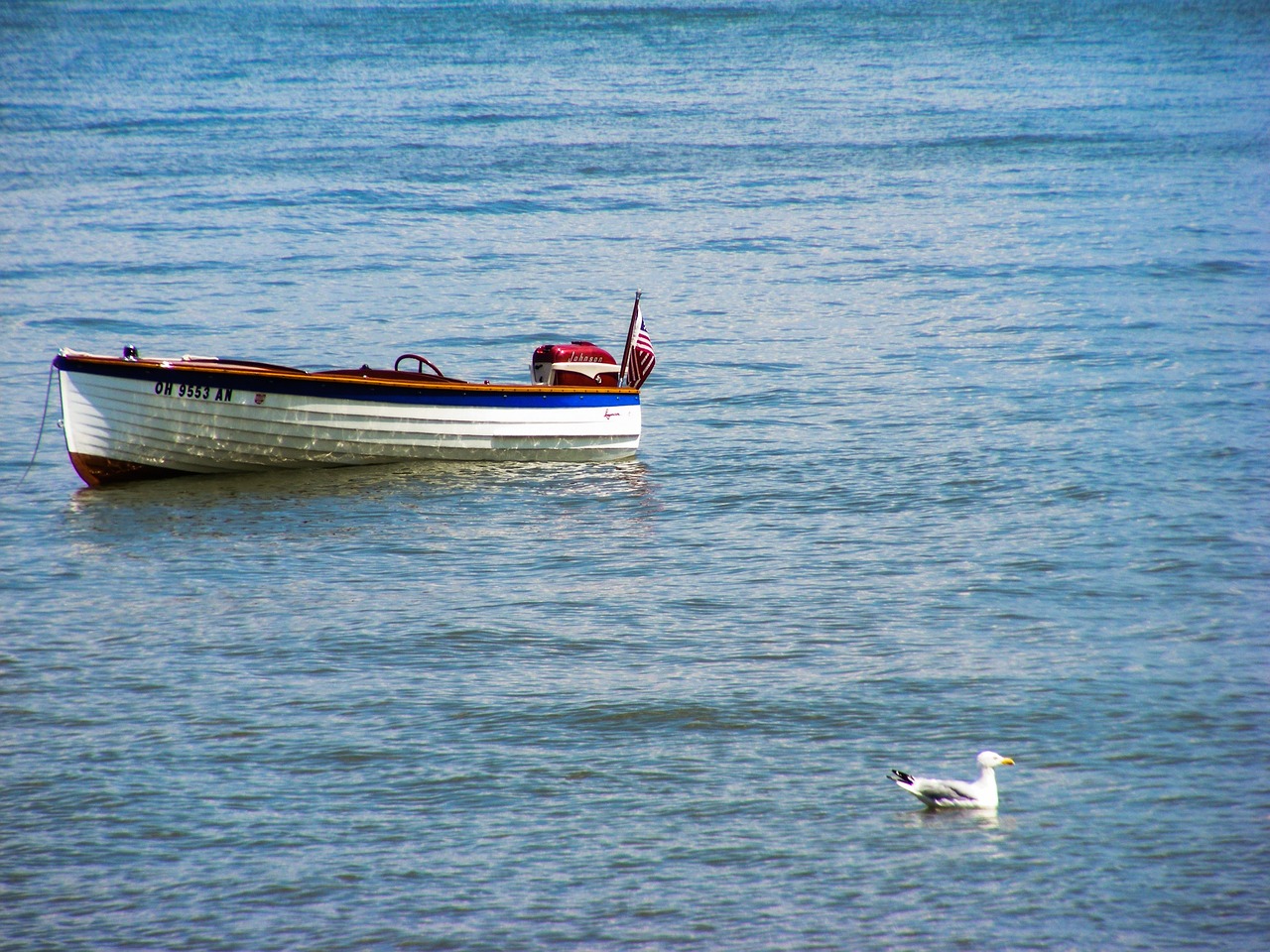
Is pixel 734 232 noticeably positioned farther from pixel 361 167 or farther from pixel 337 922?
pixel 337 922

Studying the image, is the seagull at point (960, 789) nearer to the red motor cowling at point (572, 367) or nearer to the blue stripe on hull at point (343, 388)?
the blue stripe on hull at point (343, 388)

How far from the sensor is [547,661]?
46.3 feet

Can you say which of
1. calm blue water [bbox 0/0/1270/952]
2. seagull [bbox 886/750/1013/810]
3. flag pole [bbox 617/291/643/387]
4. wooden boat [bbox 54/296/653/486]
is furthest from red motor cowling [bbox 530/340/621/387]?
seagull [bbox 886/750/1013/810]

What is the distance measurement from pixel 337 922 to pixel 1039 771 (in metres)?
5.49

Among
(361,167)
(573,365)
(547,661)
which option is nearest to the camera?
(547,661)

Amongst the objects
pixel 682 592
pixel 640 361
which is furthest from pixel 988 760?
pixel 640 361

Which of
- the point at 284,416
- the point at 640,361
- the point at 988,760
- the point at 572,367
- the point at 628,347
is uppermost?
the point at 628,347

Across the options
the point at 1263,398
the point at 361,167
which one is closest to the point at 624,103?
the point at 361,167

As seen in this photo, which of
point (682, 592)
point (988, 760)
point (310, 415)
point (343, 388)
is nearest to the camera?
point (988, 760)

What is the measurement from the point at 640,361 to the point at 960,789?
37.4 ft

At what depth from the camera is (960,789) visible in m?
11.0

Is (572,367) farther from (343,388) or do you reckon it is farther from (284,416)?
(284,416)

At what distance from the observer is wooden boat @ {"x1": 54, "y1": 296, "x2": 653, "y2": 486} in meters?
20.0

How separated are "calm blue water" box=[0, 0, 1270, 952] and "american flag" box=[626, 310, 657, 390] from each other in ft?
4.33
